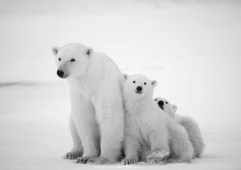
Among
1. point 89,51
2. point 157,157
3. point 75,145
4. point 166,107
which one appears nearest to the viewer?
point 157,157

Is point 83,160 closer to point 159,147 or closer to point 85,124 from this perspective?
point 85,124

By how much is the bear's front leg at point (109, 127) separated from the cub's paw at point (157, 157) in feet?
1.63

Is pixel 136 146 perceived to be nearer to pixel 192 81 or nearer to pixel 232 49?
pixel 192 81

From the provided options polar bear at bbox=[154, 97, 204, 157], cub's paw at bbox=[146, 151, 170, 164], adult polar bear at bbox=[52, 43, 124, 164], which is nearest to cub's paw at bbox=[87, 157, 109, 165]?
adult polar bear at bbox=[52, 43, 124, 164]

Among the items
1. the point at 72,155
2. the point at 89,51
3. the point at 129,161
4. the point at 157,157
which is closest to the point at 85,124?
the point at 72,155

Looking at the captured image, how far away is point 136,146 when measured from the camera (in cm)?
585

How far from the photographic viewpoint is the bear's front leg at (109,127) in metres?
5.82

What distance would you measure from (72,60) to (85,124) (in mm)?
886

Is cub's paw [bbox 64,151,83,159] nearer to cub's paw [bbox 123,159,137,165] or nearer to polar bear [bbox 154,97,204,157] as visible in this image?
cub's paw [bbox 123,159,137,165]

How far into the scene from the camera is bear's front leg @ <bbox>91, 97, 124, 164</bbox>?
5824mm

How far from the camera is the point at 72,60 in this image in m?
5.84

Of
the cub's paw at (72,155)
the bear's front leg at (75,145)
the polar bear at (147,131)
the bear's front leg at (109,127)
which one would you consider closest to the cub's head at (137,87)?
the polar bear at (147,131)

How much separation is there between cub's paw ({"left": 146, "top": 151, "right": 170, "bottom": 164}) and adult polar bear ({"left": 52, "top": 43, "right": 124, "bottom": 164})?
19.5 inches

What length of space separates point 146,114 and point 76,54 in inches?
48.1
